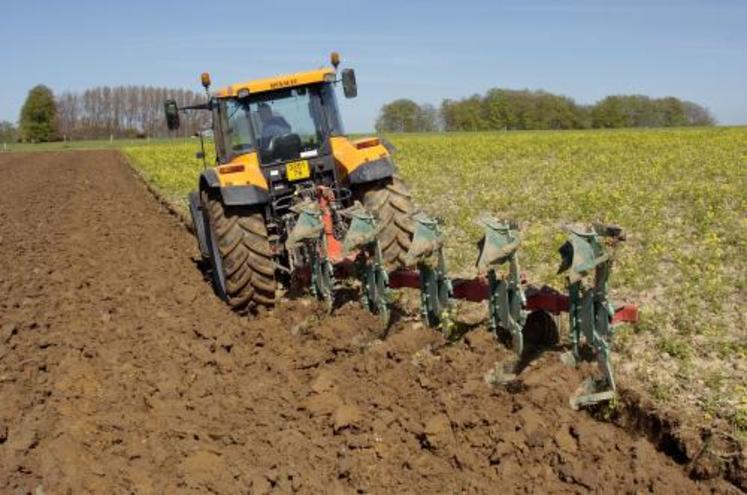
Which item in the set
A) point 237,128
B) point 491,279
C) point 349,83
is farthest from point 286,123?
point 491,279

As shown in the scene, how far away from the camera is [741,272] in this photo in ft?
24.3

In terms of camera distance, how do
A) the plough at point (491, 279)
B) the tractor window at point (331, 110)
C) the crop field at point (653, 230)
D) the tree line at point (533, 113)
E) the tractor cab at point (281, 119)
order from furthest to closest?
the tree line at point (533, 113), the tractor window at point (331, 110), the tractor cab at point (281, 119), the crop field at point (653, 230), the plough at point (491, 279)

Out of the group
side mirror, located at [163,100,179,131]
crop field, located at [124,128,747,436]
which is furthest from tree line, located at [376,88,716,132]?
side mirror, located at [163,100,179,131]

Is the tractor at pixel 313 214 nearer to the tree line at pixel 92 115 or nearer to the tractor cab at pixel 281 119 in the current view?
the tractor cab at pixel 281 119

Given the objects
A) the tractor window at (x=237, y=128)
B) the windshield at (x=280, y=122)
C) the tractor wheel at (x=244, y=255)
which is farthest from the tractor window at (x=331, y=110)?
the tractor wheel at (x=244, y=255)

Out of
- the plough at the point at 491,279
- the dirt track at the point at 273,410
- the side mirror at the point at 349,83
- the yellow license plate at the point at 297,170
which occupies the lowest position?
the dirt track at the point at 273,410

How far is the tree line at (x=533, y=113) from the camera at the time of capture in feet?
Answer: 280

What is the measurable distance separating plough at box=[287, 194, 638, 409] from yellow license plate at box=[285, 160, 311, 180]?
321 millimetres

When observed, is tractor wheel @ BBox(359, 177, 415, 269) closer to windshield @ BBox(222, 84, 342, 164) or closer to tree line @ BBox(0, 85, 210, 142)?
windshield @ BBox(222, 84, 342, 164)

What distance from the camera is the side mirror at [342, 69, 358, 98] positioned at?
7.98 m

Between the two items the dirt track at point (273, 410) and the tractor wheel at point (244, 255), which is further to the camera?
the tractor wheel at point (244, 255)

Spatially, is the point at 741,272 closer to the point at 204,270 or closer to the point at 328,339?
the point at 328,339

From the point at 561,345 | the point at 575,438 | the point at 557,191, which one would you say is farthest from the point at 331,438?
the point at 557,191

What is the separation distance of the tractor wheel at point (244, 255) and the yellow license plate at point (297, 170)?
1.86 ft
